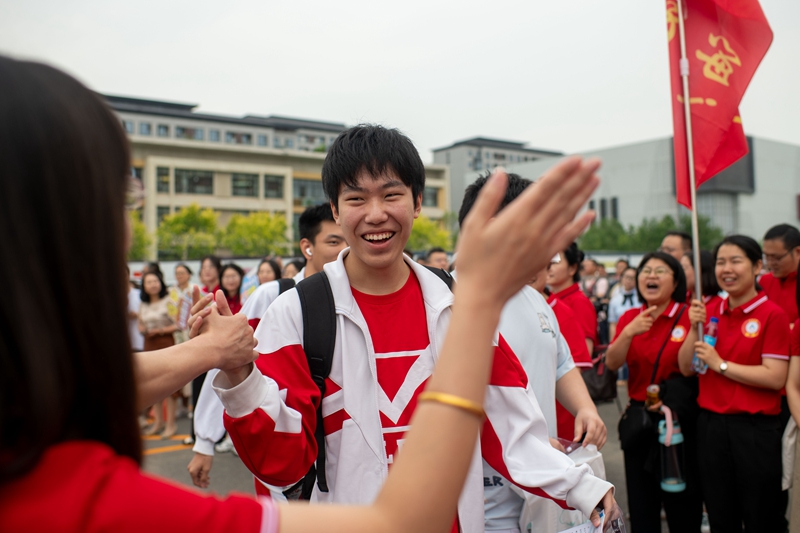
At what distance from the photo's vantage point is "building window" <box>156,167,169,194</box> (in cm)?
4731

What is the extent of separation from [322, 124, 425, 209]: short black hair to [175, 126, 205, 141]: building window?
216 ft

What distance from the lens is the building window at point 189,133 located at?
63519 millimetres

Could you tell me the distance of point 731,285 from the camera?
3.82 meters

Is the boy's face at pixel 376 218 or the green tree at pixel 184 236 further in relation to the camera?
the green tree at pixel 184 236

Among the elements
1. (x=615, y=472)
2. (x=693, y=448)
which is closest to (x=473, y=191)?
(x=693, y=448)

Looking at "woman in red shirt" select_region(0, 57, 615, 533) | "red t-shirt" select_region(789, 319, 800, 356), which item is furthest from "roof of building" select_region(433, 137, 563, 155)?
"woman in red shirt" select_region(0, 57, 615, 533)

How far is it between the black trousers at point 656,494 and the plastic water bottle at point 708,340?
1.34 feet

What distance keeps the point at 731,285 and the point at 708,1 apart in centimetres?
192

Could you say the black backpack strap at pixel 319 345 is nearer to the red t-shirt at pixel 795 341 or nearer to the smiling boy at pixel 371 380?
the smiling boy at pixel 371 380

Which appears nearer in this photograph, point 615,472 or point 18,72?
point 18,72

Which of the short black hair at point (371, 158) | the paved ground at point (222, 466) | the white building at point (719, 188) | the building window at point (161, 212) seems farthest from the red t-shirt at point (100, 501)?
the white building at point (719, 188)

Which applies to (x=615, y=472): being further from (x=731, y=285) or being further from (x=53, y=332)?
(x=53, y=332)

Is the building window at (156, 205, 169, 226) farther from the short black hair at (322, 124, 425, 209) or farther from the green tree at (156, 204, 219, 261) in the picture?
the short black hair at (322, 124, 425, 209)

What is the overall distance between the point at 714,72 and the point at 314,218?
2.90 m
